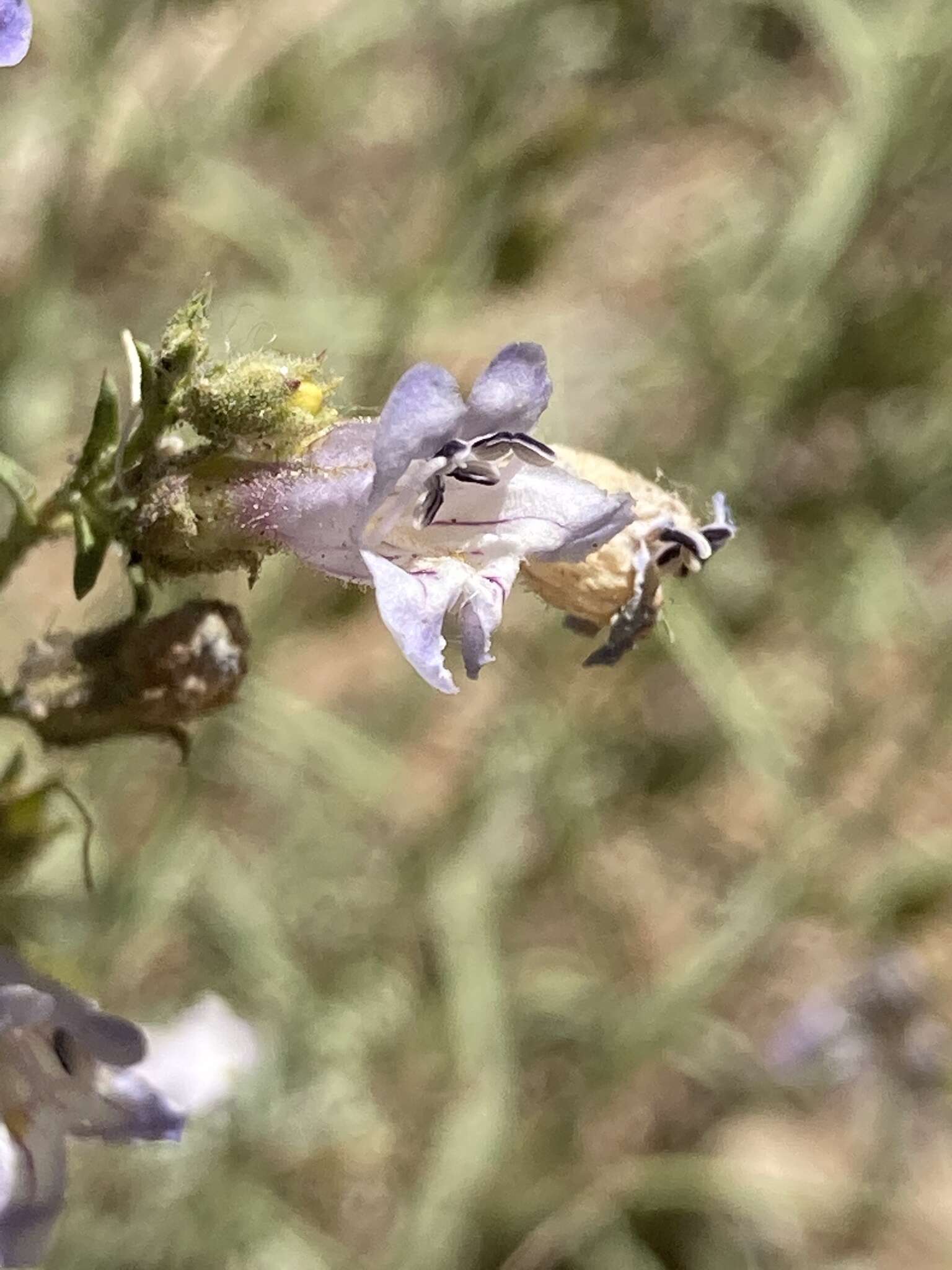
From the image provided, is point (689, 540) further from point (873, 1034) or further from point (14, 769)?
point (873, 1034)

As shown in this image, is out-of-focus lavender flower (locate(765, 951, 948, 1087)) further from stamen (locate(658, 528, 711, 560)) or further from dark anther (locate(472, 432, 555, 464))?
dark anther (locate(472, 432, 555, 464))

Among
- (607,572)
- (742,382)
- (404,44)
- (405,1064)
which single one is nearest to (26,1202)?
(607,572)

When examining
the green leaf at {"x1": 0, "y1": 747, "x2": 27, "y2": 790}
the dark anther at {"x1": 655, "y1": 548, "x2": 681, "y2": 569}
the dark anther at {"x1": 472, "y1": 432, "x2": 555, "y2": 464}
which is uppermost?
the dark anther at {"x1": 655, "y1": 548, "x2": 681, "y2": 569}

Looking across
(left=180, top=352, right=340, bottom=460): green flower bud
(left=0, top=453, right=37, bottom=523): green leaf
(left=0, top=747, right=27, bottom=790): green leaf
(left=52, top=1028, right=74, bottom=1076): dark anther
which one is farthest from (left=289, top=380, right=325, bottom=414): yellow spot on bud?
(left=52, top=1028, right=74, bottom=1076): dark anther

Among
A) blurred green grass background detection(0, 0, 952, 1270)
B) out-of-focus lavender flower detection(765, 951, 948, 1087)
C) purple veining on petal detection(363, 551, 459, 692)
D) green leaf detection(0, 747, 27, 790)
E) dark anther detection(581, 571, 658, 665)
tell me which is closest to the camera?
purple veining on petal detection(363, 551, 459, 692)

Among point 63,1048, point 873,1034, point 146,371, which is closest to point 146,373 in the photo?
point 146,371
